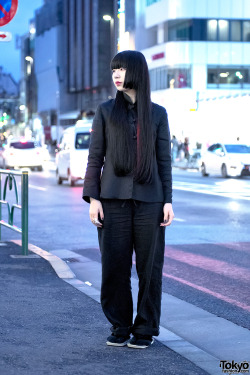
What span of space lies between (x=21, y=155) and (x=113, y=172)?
121ft

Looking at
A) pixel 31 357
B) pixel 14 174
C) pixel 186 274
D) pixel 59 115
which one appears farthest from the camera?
pixel 59 115

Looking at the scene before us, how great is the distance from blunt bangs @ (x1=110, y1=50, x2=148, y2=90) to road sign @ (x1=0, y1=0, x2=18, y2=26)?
4803 millimetres

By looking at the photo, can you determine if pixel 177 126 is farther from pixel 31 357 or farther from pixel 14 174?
pixel 31 357

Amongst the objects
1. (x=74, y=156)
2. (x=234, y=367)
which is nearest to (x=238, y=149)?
(x=74, y=156)

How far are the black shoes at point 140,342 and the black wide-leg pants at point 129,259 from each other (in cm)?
3

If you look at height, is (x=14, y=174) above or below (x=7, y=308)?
above

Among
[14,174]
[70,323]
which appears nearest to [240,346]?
[70,323]

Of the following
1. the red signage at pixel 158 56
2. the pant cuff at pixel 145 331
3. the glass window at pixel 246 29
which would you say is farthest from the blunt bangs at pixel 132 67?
the glass window at pixel 246 29

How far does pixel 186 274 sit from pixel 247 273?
635 millimetres

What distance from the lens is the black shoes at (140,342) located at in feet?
18.1

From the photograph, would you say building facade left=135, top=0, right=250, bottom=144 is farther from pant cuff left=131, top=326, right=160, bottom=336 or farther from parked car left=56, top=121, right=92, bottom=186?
pant cuff left=131, top=326, right=160, bottom=336

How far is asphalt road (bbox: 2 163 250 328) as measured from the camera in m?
8.28

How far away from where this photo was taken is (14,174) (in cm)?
1120

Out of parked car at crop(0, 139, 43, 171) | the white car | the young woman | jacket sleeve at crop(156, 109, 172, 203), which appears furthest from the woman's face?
parked car at crop(0, 139, 43, 171)
